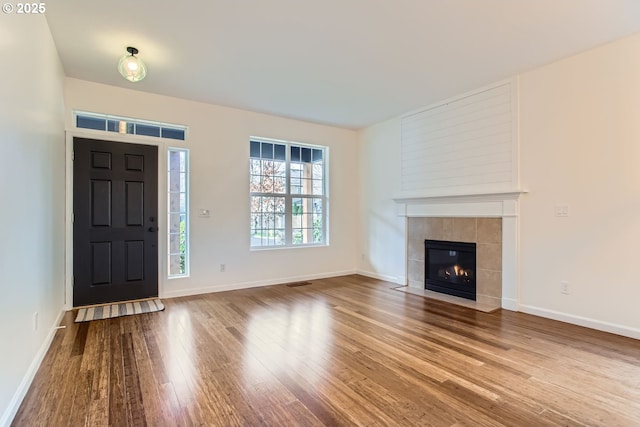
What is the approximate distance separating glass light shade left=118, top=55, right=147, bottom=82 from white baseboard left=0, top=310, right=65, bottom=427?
8.15 ft

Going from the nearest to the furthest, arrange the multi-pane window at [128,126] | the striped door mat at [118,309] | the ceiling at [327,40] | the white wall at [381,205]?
the ceiling at [327,40]
the striped door mat at [118,309]
the multi-pane window at [128,126]
the white wall at [381,205]

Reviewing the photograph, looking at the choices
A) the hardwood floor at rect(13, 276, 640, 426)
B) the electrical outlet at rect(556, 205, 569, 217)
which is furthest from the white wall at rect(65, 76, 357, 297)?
the electrical outlet at rect(556, 205, 569, 217)

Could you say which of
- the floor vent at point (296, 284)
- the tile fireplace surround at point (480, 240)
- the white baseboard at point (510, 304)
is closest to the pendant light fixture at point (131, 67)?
the floor vent at point (296, 284)

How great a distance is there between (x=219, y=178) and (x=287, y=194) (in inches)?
48.2

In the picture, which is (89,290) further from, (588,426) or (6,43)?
(588,426)

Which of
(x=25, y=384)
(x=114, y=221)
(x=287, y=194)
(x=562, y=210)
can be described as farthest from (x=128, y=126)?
(x=562, y=210)

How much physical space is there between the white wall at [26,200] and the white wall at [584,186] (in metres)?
4.51

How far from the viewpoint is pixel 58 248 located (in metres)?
3.46

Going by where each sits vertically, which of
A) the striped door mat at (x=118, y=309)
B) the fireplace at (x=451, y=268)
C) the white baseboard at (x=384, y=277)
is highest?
the fireplace at (x=451, y=268)

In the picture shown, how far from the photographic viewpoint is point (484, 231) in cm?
406

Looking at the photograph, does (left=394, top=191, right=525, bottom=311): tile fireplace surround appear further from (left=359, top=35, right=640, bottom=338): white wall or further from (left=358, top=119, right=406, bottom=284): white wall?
(left=358, top=119, right=406, bottom=284): white wall

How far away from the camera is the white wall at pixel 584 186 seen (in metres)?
2.96

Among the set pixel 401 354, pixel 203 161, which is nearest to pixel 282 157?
pixel 203 161

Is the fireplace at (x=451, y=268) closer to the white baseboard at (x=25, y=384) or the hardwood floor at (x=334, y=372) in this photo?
the hardwood floor at (x=334, y=372)
